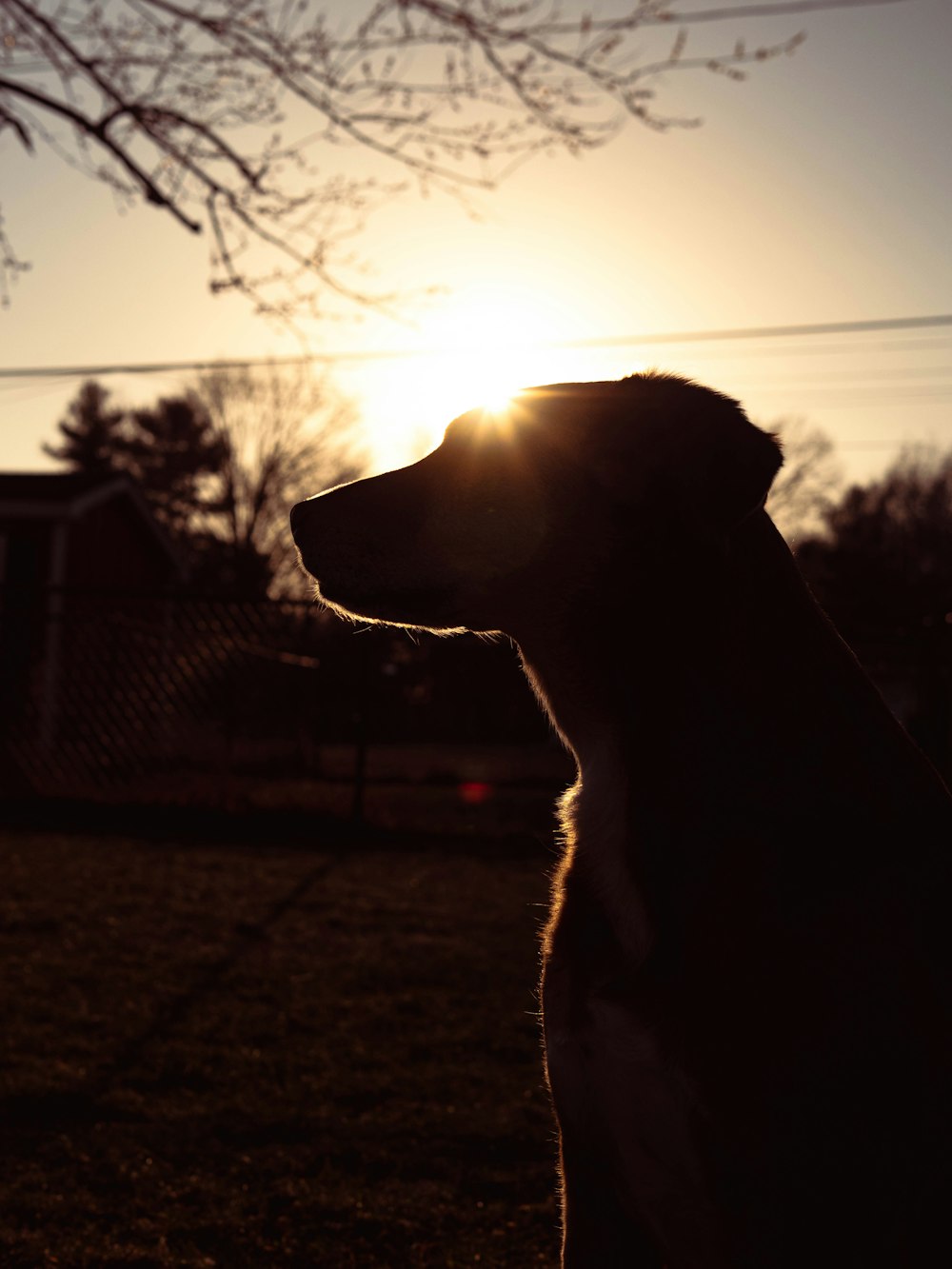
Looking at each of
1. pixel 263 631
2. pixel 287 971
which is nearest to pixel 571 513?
pixel 287 971

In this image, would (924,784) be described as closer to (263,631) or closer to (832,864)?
(832,864)

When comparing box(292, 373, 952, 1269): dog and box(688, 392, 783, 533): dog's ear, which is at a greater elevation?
box(688, 392, 783, 533): dog's ear

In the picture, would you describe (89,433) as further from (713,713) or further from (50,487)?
(713,713)

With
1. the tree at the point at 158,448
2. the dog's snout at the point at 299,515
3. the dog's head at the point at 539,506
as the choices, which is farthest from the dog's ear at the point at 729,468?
the tree at the point at 158,448

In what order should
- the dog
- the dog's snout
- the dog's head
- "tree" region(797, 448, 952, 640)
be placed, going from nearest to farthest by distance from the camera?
the dog
the dog's head
the dog's snout
"tree" region(797, 448, 952, 640)

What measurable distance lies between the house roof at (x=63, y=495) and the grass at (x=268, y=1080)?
1312 cm

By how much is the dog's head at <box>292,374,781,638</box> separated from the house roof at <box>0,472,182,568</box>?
18714 millimetres

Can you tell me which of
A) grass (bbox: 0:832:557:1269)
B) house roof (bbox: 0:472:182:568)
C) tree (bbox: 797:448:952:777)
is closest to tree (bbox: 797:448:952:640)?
tree (bbox: 797:448:952:777)

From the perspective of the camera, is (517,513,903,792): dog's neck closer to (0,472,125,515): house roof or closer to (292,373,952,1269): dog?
(292,373,952,1269): dog

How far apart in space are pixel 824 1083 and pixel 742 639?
743mm

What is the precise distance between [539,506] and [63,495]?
1943 cm

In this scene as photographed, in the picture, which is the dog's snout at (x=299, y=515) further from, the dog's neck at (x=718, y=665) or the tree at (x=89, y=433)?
the tree at (x=89, y=433)

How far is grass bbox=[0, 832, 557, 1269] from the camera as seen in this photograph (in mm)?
3494

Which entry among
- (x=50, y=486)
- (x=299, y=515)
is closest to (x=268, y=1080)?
(x=299, y=515)
